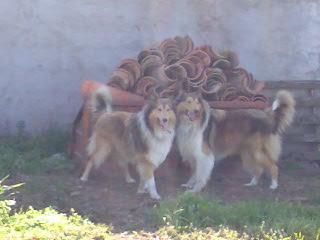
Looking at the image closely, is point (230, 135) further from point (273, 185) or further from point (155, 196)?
point (155, 196)

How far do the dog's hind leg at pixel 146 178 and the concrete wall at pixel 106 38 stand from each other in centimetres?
219

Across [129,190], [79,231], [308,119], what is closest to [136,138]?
[129,190]

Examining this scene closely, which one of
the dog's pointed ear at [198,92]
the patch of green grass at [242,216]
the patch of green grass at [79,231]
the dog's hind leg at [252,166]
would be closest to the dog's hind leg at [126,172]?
the dog's pointed ear at [198,92]

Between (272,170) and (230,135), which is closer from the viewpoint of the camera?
(230,135)

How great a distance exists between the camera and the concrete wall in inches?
397

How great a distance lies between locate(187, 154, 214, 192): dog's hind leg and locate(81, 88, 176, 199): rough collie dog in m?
0.42

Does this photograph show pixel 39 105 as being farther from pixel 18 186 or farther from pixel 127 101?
pixel 18 186

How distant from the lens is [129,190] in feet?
27.7

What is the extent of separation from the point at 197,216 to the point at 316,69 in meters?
3.87

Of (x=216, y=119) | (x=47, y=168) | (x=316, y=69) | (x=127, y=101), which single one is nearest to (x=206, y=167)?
(x=216, y=119)

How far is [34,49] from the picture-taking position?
10133 millimetres

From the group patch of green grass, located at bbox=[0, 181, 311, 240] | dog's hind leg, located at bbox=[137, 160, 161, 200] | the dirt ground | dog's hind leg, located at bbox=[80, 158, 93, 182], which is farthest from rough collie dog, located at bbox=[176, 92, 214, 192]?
patch of green grass, located at bbox=[0, 181, 311, 240]

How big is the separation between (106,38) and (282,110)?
2548mm

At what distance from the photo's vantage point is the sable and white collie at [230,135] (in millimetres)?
8492
